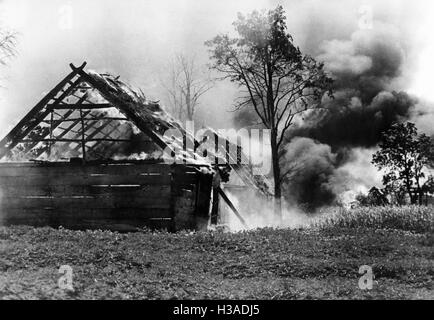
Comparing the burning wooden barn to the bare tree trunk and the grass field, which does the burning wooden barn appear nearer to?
the grass field

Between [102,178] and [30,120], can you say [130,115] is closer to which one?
[102,178]

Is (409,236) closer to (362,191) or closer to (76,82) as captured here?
(76,82)

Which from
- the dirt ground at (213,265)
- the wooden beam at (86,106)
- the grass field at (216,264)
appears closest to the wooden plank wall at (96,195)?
the wooden beam at (86,106)

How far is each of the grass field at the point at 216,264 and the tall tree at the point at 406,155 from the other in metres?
27.8

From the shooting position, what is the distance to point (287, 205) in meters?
59.2

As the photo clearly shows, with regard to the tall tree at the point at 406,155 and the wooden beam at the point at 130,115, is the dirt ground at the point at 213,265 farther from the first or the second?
the tall tree at the point at 406,155

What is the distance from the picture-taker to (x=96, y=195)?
69.9ft

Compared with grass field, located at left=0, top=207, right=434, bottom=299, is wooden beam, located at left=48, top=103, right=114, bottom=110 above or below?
above

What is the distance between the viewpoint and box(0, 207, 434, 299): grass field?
1059 centimetres

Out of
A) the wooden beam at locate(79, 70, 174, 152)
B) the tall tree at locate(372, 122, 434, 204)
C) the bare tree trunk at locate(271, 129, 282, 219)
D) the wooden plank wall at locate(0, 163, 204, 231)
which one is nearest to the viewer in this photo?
the wooden beam at locate(79, 70, 174, 152)

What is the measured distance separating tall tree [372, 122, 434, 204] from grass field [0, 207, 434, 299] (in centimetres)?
2779

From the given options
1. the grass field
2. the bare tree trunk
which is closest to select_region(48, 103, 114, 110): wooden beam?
the grass field

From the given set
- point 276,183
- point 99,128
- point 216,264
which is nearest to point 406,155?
point 276,183

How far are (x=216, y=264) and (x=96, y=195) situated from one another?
369 inches
